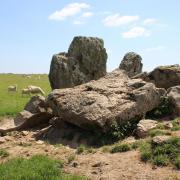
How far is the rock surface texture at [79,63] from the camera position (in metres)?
28.1

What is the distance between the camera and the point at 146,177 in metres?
13.1

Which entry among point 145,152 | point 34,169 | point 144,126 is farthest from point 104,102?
point 34,169

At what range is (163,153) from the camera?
14.3 m

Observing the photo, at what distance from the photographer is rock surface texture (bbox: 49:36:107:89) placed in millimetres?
28078

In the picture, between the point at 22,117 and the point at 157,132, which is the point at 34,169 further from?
the point at 22,117

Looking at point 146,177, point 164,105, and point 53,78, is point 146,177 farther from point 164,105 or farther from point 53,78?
point 53,78

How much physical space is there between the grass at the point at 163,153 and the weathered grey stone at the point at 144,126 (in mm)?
1982

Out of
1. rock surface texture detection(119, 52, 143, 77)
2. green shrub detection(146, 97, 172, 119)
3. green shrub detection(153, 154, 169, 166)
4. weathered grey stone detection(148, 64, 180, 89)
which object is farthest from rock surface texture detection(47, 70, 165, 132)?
rock surface texture detection(119, 52, 143, 77)

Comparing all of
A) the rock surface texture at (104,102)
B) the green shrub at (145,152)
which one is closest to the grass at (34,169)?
the green shrub at (145,152)

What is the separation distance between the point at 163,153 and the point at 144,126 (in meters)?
3.20

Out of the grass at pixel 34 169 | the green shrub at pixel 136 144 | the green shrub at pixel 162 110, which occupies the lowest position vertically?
the grass at pixel 34 169

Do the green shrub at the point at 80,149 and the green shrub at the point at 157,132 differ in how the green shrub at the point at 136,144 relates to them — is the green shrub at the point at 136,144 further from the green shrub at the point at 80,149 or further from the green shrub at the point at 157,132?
the green shrub at the point at 80,149

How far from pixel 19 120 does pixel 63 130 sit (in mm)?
3314

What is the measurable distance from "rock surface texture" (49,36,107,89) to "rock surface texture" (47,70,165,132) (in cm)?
745
